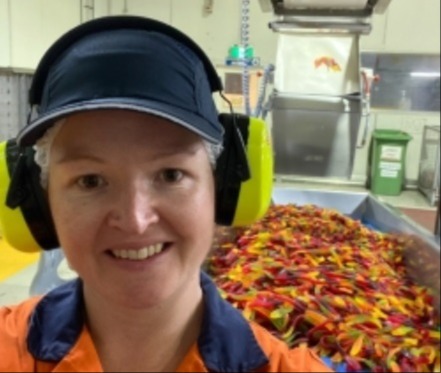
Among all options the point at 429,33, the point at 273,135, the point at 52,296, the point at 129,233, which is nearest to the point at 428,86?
the point at 429,33

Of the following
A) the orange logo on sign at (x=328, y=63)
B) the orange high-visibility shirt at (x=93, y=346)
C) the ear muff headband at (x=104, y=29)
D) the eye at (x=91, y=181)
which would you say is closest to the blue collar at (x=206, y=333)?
the orange high-visibility shirt at (x=93, y=346)

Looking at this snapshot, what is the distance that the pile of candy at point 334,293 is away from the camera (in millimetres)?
639

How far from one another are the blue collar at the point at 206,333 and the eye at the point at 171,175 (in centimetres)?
22

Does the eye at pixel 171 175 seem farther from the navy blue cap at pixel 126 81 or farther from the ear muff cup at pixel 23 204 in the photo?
the ear muff cup at pixel 23 204

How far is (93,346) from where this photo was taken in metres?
0.66

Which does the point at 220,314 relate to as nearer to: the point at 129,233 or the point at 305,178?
the point at 129,233

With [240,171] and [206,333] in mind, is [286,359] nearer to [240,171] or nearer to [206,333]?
[206,333]

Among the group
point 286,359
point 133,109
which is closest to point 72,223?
point 133,109

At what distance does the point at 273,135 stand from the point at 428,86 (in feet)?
0.97

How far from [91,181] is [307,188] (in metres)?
0.56

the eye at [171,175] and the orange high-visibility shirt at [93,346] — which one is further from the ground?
the eye at [171,175]

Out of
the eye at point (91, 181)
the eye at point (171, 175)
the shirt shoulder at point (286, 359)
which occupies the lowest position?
the shirt shoulder at point (286, 359)

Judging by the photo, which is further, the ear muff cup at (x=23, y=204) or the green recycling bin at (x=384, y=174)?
the green recycling bin at (x=384, y=174)

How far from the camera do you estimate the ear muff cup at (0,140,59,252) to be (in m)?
0.68
